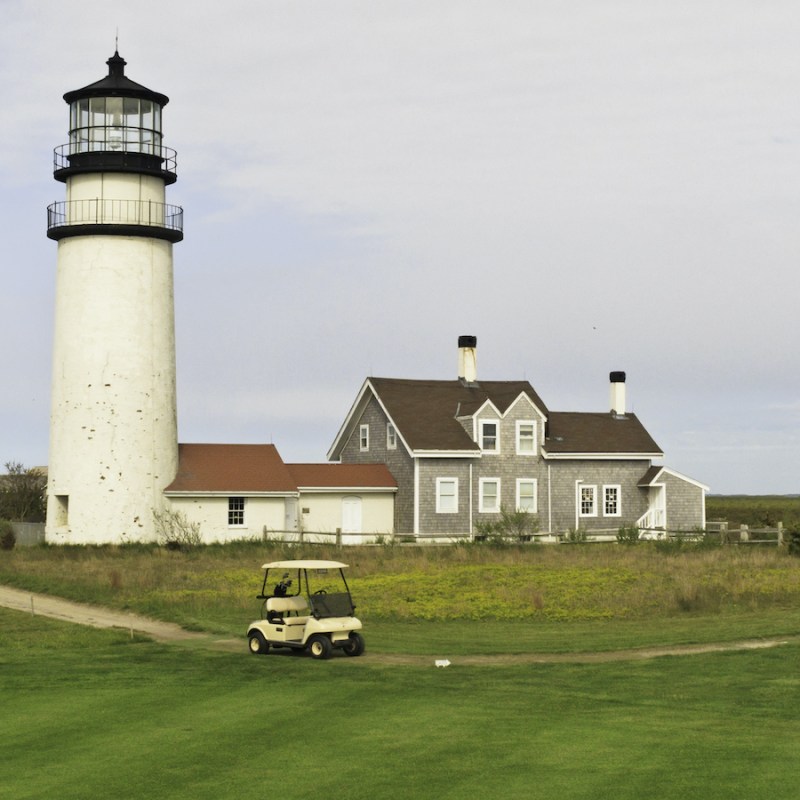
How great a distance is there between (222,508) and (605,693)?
30.1m

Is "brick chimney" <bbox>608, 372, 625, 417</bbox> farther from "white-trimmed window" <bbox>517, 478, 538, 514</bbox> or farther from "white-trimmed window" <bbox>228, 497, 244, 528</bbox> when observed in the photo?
"white-trimmed window" <bbox>228, 497, 244, 528</bbox>

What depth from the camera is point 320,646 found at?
69.4 ft

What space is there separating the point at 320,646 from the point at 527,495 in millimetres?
31671

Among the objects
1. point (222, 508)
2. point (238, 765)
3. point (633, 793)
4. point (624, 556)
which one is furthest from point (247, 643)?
point (222, 508)

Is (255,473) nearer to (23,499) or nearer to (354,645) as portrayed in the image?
(23,499)

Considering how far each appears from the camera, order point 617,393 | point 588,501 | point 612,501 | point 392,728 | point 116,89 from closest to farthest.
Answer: point 392,728, point 116,89, point 588,501, point 612,501, point 617,393

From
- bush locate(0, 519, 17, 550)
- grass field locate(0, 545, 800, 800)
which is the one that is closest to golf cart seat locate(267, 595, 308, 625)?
grass field locate(0, 545, 800, 800)

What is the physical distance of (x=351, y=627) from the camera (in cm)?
2141

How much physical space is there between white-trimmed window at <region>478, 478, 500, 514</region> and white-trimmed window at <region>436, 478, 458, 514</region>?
1.15m

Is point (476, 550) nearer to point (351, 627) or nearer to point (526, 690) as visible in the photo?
point (351, 627)

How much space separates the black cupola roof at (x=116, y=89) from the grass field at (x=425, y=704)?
17.6m

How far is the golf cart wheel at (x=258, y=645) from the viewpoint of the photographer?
71.0ft

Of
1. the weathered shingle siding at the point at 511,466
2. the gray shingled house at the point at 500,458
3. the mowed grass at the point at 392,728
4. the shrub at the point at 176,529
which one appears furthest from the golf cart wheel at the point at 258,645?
the weathered shingle siding at the point at 511,466

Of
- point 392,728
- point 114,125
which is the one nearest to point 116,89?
point 114,125
